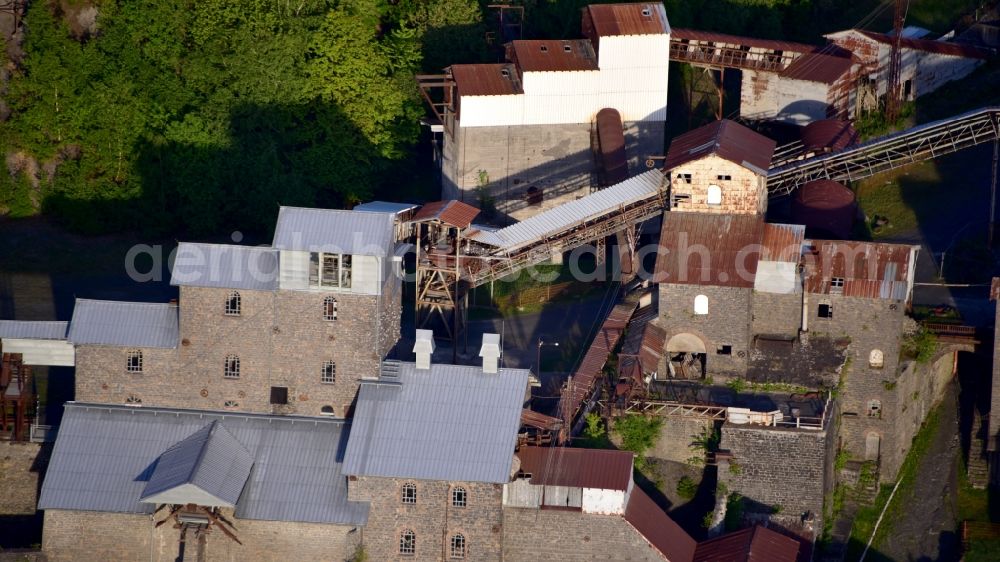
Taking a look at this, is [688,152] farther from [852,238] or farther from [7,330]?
[7,330]

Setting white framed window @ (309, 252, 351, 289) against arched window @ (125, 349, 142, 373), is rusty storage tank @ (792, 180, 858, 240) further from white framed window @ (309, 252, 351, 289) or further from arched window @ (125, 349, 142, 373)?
arched window @ (125, 349, 142, 373)

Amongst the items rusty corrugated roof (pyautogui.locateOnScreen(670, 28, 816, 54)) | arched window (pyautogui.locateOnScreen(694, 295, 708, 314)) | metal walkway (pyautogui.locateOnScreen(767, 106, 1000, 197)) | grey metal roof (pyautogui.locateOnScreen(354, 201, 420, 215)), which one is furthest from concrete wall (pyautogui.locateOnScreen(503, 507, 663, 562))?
rusty corrugated roof (pyautogui.locateOnScreen(670, 28, 816, 54))

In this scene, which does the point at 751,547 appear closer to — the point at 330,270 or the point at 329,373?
the point at 329,373

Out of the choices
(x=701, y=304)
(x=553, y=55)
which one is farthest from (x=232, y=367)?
(x=553, y=55)

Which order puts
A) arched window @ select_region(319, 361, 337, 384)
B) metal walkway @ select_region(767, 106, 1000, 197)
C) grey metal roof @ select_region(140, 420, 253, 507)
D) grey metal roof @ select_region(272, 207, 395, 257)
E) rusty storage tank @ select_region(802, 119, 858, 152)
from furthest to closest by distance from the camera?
rusty storage tank @ select_region(802, 119, 858, 152) < metal walkway @ select_region(767, 106, 1000, 197) < arched window @ select_region(319, 361, 337, 384) < grey metal roof @ select_region(272, 207, 395, 257) < grey metal roof @ select_region(140, 420, 253, 507)

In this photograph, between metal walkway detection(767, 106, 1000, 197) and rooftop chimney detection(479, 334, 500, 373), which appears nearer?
rooftop chimney detection(479, 334, 500, 373)

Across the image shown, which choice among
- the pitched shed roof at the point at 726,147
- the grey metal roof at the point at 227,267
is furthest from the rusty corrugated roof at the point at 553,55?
the grey metal roof at the point at 227,267
